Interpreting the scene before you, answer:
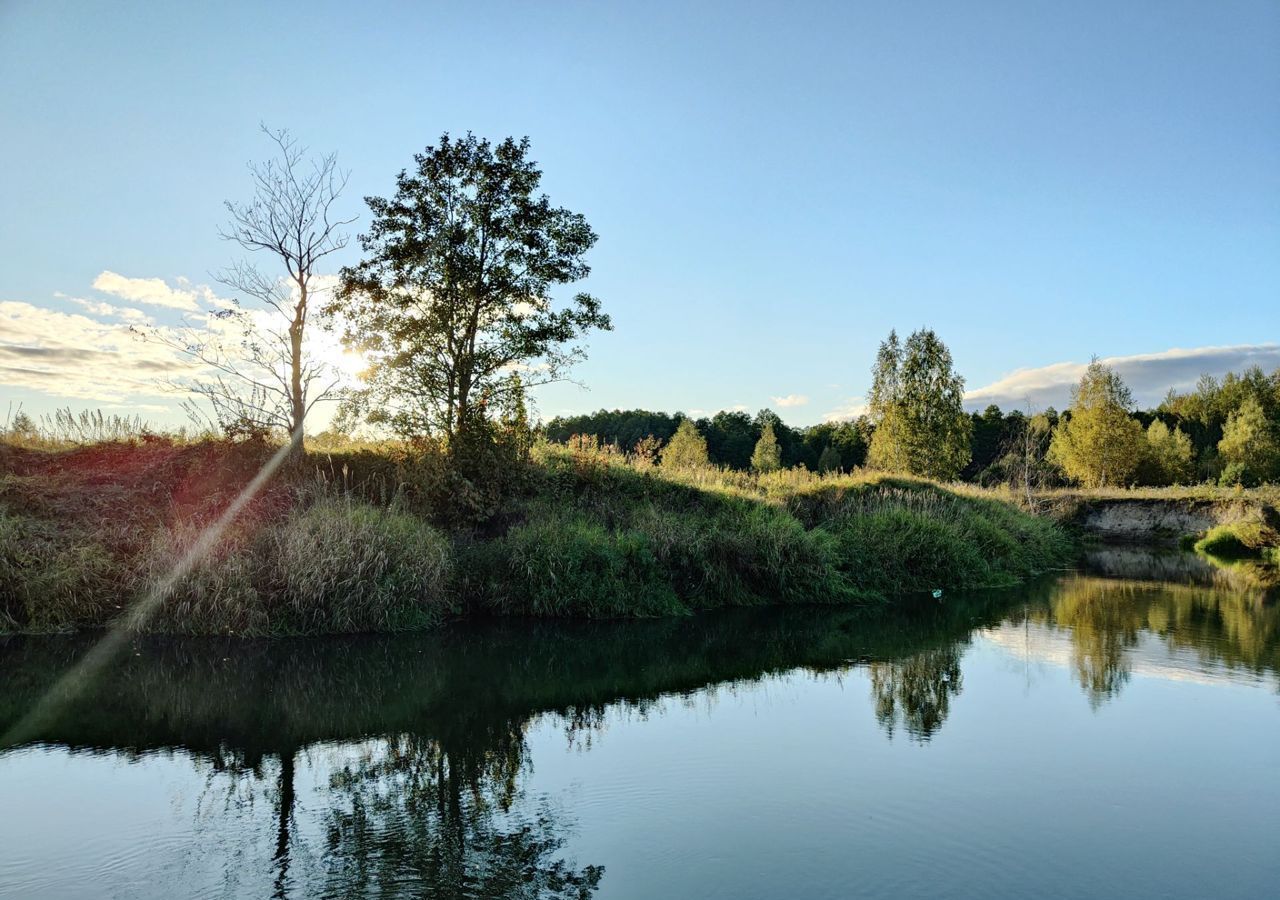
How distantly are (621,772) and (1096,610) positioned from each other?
1318 centimetres

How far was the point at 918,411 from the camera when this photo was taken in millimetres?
39156

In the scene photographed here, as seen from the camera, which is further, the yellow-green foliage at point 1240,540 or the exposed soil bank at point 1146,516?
the exposed soil bank at point 1146,516

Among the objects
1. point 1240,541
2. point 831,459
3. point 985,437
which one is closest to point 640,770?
point 1240,541

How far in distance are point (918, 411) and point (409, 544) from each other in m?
31.9

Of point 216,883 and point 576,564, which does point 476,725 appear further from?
point 576,564

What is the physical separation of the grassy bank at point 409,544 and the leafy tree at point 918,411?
1767 cm

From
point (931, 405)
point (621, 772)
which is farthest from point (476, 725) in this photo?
point (931, 405)

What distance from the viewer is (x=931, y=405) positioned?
3928 centimetres

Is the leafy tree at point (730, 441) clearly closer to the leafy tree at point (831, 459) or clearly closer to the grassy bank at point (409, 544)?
the leafy tree at point (831, 459)

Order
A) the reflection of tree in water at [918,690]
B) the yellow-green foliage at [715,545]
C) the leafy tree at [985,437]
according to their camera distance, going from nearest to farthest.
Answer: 1. the reflection of tree in water at [918,690]
2. the yellow-green foliage at [715,545]
3. the leafy tree at [985,437]

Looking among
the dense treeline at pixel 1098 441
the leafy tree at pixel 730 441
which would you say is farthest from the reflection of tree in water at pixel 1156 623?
the leafy tree at pixel 730 441

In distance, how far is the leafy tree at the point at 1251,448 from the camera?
145 feet

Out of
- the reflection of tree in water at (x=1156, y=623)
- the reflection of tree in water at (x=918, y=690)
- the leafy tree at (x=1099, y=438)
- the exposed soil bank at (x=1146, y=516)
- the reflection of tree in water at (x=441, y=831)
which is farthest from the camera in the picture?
the leafy tree at (x=1099, y=438)

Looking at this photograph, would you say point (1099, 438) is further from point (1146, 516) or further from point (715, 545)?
point (715, 545)
